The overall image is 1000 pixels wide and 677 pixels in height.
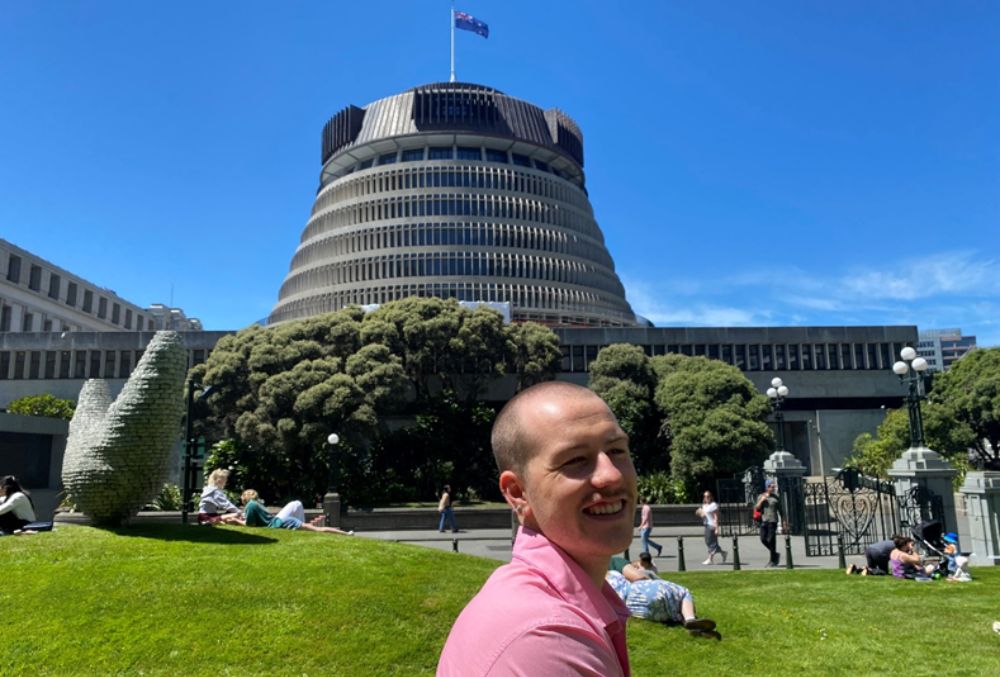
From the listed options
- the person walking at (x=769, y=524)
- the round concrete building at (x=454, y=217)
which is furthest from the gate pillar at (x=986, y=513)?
the round concrete building at (x=454, y=217)

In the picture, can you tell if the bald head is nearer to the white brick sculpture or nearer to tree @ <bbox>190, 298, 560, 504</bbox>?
the white brick sculpture

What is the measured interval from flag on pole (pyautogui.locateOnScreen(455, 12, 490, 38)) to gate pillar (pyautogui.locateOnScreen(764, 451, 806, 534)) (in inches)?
2643

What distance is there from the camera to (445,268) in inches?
2886

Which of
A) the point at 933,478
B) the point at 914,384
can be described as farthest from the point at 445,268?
the point at 933,478

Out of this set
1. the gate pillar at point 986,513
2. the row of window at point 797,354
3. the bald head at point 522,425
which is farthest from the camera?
the row of window at point 797,354

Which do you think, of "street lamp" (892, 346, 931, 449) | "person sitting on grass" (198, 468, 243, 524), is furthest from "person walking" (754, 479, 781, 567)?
"person sitting on grass" (198, 468, 243, 524)

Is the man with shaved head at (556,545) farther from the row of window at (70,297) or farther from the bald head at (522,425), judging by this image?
the row of window at (70,297)

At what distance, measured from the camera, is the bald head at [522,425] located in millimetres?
2217

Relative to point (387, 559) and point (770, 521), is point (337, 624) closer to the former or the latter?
point (387, 559)

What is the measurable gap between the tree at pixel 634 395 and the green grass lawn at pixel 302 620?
3048 centimetres

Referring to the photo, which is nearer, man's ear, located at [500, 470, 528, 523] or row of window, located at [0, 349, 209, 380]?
man's ear, located at [500, 470, 528, 523]

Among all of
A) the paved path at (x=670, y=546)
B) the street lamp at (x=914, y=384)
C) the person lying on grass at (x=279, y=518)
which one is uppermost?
the street lamp at (x=914, y=384)

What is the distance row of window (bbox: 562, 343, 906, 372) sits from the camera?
195 ft

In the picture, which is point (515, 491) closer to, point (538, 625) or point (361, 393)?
point (538, 625)
